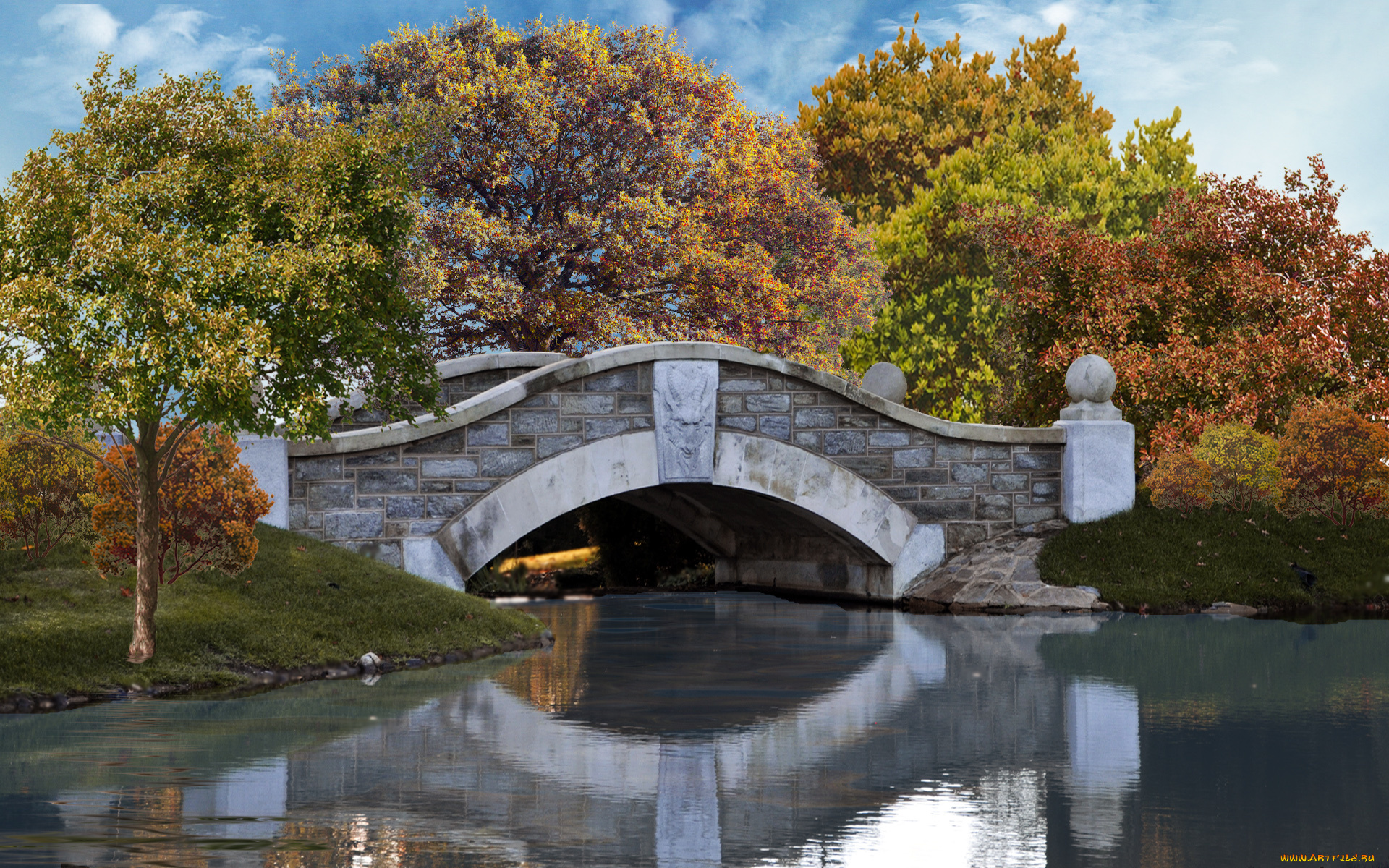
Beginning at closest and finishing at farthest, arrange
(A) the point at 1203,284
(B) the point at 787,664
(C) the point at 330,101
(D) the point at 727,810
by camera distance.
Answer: (D) the point at 727,810 → (B) the point at 787,664 → (A) the point at 1203,284 → (C) the point at 330,101

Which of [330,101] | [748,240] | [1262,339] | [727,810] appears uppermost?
[330,101]

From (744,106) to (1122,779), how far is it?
23654 millimetres

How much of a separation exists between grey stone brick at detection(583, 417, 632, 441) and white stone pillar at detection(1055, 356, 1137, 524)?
236 inches

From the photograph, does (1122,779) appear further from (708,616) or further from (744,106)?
(744,106)

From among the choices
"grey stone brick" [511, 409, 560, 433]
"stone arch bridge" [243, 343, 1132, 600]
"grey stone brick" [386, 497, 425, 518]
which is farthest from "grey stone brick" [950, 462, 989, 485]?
"grey stone brick" [386, 497, 425, 518]

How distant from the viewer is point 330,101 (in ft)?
89.2

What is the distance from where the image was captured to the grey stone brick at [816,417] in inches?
678

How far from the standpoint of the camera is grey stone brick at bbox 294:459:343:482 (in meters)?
14.9

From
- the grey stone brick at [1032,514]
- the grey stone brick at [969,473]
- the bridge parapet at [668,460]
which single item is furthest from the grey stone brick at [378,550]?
the grey stone brick at [1032,514]

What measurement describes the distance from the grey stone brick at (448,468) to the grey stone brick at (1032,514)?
723cm

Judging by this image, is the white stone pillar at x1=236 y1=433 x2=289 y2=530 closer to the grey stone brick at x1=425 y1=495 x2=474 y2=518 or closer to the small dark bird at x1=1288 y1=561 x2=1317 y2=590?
the grey stone brick at x1=425 y1=495 x2=474 y2=518

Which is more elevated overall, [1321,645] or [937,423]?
[937,423]

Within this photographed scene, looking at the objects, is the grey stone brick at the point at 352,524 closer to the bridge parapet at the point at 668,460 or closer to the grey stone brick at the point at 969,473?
the bridge parapet at the point at 668,460

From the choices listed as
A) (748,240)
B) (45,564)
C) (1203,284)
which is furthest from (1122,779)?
(748,240)
